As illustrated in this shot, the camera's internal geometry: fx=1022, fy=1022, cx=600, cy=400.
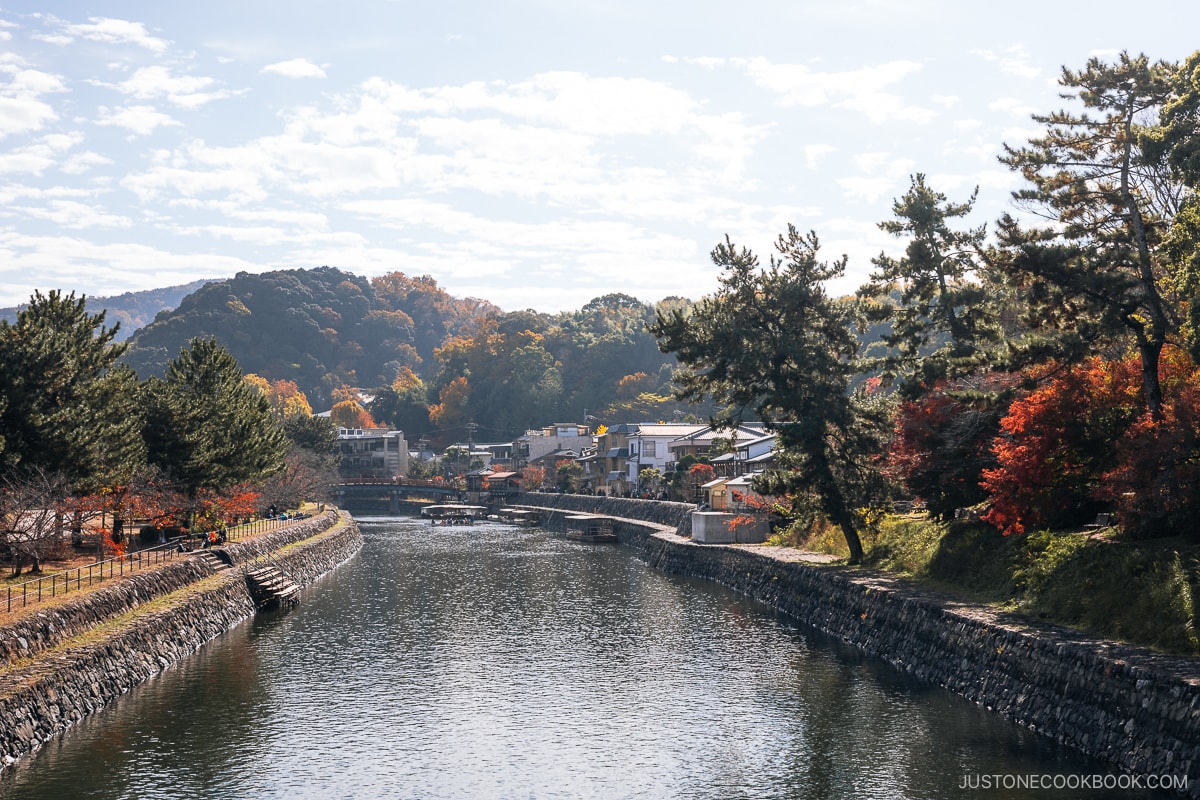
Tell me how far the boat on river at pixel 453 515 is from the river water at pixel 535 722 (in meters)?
71.3

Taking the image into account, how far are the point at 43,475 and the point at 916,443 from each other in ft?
106

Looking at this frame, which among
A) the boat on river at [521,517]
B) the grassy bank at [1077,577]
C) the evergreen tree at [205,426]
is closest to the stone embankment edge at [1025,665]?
the grassy bank at [1077,577]

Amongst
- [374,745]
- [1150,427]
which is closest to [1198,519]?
[1150,427]

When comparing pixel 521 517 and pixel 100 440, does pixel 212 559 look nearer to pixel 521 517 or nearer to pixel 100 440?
pixel 100 440

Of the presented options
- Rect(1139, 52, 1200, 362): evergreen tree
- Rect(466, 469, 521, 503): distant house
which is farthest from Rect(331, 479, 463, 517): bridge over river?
Rect(1139, 52, 1200, 362): evergreen tree

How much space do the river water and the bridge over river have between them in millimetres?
92585

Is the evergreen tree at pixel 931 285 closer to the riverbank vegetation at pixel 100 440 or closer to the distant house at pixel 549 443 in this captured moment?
the riverbank vegetation at pixel 100 440

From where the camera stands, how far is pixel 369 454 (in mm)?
161125

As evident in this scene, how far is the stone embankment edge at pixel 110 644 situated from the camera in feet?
82.1

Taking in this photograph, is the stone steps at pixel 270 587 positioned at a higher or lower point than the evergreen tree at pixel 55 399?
lower

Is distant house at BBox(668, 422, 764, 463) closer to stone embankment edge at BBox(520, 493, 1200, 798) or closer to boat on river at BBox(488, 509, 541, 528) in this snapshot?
boat on river at BBox(488, 509, 541, 528)

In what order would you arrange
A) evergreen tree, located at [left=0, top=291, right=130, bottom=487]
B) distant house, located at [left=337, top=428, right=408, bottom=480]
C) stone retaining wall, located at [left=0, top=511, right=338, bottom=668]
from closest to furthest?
stone retaining wall, located at [left=0, top=511, right=338, bottom=668], evergreen tree, located at [left=0, top=291, right=130, bottom=487], distant house, located at [left=337, top=428, right=408, bottom=480]

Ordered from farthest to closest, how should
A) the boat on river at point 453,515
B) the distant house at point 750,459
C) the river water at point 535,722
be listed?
the boat on river at point 453,515 → the distant house at point 750,459 → the river water at point 535,722

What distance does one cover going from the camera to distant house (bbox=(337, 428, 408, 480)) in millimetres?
159750
